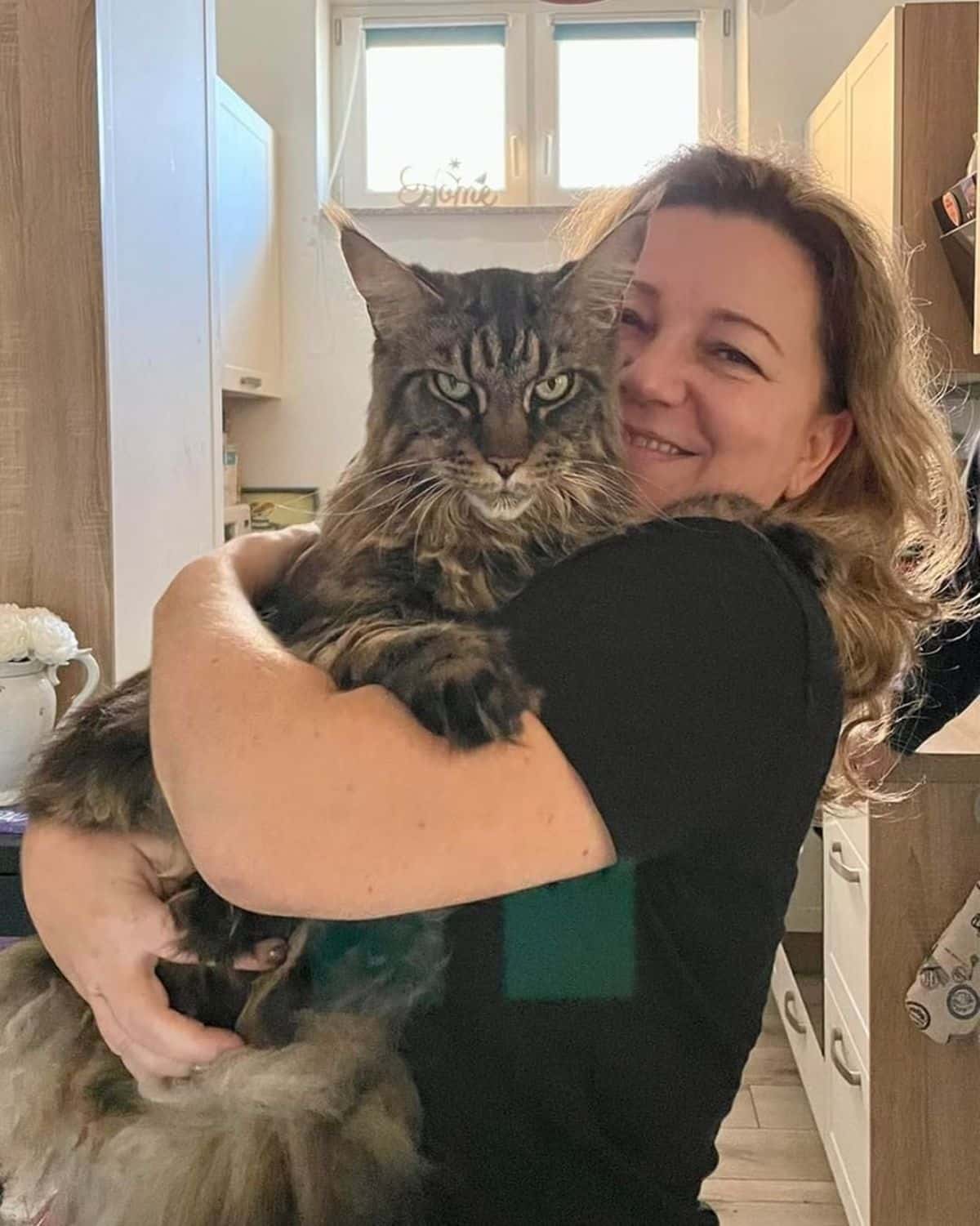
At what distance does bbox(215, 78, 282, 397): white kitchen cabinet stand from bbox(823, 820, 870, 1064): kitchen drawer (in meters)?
1.94

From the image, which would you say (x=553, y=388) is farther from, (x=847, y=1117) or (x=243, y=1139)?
(x=847, y=1117)

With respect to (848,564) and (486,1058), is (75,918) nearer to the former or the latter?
(486,1058)

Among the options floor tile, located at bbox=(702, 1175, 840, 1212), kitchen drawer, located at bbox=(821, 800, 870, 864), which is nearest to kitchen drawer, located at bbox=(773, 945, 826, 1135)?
floor tile, located at bbox=(702, 1175, 840, 1212)

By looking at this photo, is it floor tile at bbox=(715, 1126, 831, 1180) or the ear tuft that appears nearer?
the ear tuft

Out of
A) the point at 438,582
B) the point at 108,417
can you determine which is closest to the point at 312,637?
the point at 438,582

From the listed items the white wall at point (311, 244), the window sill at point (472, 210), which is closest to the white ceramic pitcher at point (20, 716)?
the white wall at point (311, 244)

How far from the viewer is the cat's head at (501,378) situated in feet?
3.23

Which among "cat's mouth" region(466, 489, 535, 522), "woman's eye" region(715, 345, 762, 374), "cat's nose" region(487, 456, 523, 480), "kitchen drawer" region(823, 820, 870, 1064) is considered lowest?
"kitchen drawer" region(823, 820, 870, 1064)

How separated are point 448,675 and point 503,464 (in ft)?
0.86

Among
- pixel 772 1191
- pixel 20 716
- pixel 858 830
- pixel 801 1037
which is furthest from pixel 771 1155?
pixel 20 716

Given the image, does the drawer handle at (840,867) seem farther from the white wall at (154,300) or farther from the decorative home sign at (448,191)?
the decorative home sign at (448,191)

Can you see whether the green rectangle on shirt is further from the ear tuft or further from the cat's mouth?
the ear tuft

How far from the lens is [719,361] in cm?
107

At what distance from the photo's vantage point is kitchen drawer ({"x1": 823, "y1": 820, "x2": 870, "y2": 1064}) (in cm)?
207
